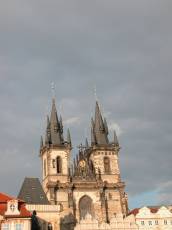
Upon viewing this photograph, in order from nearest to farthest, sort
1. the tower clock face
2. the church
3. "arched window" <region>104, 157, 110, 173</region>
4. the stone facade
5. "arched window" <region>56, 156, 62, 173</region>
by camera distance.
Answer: the stone facade < the church < "arched window" <region>56, 156, 62, 173</region> < the tower clock face < "arched window" <region>104, 157, 110, 173</region>

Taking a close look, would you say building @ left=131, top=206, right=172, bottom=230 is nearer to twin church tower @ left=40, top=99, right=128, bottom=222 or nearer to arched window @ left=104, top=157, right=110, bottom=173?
twin church tower @ left=40, top=99, right=128, bottom=222

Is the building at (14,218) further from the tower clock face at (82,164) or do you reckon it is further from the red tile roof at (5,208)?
the tower clock face at (82,164)

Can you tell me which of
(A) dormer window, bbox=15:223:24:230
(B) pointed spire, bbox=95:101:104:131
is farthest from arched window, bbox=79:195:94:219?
(A) dormer window, bbox=15:223:24:230

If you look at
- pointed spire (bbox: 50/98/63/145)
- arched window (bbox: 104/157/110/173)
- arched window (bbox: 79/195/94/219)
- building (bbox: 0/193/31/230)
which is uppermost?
pointed spire (bbox: 50/98/63/145)

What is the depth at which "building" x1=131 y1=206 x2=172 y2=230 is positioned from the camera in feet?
205

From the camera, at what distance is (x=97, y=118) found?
275ft

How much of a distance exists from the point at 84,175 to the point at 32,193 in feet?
64.6

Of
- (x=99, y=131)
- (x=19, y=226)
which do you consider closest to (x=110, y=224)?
(x=99, y=131)

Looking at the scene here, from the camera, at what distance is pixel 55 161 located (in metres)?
74.3

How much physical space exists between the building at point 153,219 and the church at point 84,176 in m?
3.55

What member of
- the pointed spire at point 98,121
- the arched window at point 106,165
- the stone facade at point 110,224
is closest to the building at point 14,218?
the stone facade at point 110,224

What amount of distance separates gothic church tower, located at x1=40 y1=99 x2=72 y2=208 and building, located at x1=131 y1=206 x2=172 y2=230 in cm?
1409

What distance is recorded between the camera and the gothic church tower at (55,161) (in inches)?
2761

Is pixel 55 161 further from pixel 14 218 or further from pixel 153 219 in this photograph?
pixel 14 218
